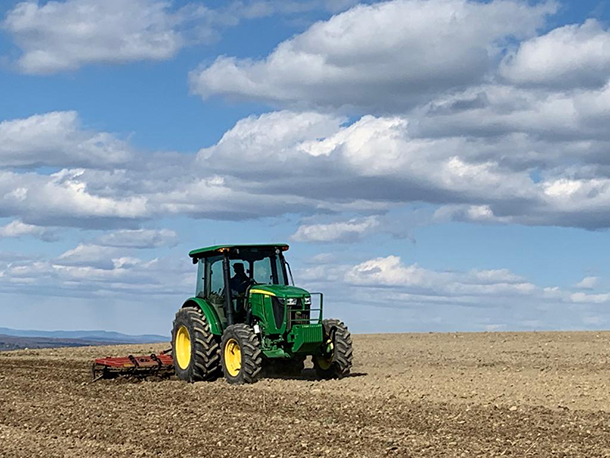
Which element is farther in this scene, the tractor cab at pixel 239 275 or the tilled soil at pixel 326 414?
the tractor cab at pixel 239 275

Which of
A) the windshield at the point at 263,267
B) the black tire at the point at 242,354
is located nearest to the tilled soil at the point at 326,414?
the black tire at the point at 242,354

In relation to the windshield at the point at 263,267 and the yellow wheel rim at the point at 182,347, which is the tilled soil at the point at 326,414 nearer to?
the yellow wheel rim at the point at 182,347

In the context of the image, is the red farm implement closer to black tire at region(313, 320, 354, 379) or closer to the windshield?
the windshield

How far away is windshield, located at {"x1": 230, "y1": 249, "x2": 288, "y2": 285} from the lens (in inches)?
761

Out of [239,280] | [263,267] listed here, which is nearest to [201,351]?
[239,280]

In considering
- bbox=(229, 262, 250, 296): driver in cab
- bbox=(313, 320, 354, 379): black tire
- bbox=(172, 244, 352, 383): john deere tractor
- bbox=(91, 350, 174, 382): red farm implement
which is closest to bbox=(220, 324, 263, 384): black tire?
bbox=(172, 244, 352, 383): john deere tractor

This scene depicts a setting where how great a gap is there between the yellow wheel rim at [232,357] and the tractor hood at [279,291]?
3.82ft

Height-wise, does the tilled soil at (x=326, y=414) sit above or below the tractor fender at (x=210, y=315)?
below

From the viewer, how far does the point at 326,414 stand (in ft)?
45.5

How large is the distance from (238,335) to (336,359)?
6.60 ft

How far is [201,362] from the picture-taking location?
61.5ft

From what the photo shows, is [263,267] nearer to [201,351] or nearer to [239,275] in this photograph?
[239,275]

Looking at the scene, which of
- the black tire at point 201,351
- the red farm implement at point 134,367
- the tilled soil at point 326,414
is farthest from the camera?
the red farm implement at point 134,367

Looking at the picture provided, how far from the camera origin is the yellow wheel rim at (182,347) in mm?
19922
